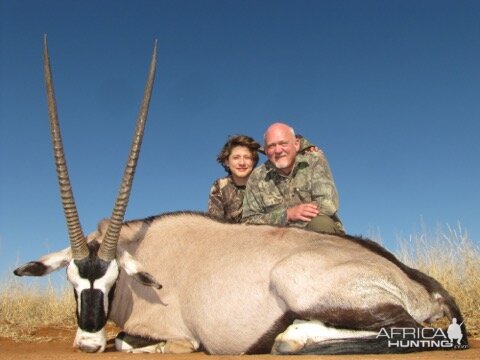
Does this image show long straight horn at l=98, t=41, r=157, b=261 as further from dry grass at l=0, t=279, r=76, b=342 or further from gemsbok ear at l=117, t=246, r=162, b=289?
dry grass at l=0, t=279, r=76, b=342

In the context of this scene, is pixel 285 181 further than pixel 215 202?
No

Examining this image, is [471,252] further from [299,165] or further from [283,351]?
[283,351]

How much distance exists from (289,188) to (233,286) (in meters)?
2.61

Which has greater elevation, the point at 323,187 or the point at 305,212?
the point at 323,187

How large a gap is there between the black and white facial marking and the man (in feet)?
7.58

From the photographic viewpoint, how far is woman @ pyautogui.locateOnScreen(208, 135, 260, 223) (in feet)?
27.3

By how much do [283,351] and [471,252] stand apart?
18.1 feet

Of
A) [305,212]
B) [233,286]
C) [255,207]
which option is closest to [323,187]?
[305,212]

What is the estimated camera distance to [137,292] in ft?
17.4

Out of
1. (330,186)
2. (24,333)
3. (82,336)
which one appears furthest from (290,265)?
(24,333)

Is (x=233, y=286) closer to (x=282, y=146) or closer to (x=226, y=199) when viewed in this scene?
(x=282, y=146)

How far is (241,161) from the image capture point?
327 inches

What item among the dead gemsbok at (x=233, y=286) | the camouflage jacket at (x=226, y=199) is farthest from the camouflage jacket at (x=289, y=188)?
the dead gemsbok at (x=233, y=286)

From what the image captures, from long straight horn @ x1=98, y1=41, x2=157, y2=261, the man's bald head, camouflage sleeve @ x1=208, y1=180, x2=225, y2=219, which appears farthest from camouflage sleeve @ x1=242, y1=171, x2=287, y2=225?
long straight horn @ x1=98, y1=41, x2=157, y2=261
